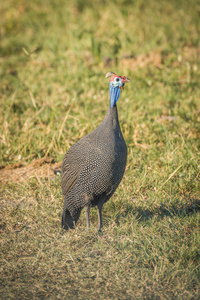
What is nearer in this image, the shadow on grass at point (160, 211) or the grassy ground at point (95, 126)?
the grassy ground at point (95, 126)

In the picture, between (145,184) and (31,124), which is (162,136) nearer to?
(145,184)

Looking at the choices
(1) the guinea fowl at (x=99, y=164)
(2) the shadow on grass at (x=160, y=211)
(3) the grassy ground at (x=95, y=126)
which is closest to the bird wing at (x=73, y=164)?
(1) the guinea fowl at (x=99, y=164)

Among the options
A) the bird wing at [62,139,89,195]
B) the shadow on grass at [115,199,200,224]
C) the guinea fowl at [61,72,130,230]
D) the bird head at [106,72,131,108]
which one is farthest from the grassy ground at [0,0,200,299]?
the bird head at [106,72,131,108]

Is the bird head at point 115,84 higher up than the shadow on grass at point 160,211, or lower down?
higher up

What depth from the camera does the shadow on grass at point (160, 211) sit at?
3062mm

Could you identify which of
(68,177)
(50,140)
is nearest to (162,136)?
(50,140)

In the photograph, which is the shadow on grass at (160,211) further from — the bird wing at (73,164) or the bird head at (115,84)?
the bird head at (115,84)

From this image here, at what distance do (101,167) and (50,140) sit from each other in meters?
1.62

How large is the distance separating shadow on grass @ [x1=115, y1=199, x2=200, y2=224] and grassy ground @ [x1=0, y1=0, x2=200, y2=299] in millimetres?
12

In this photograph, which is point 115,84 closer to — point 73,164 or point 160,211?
point 73,164

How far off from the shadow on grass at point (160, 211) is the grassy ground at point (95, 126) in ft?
0.04

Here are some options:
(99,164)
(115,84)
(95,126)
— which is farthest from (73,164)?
(95,126)

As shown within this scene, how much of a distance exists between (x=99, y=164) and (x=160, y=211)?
2.55 ft

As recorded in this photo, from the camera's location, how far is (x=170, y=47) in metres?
6.18
